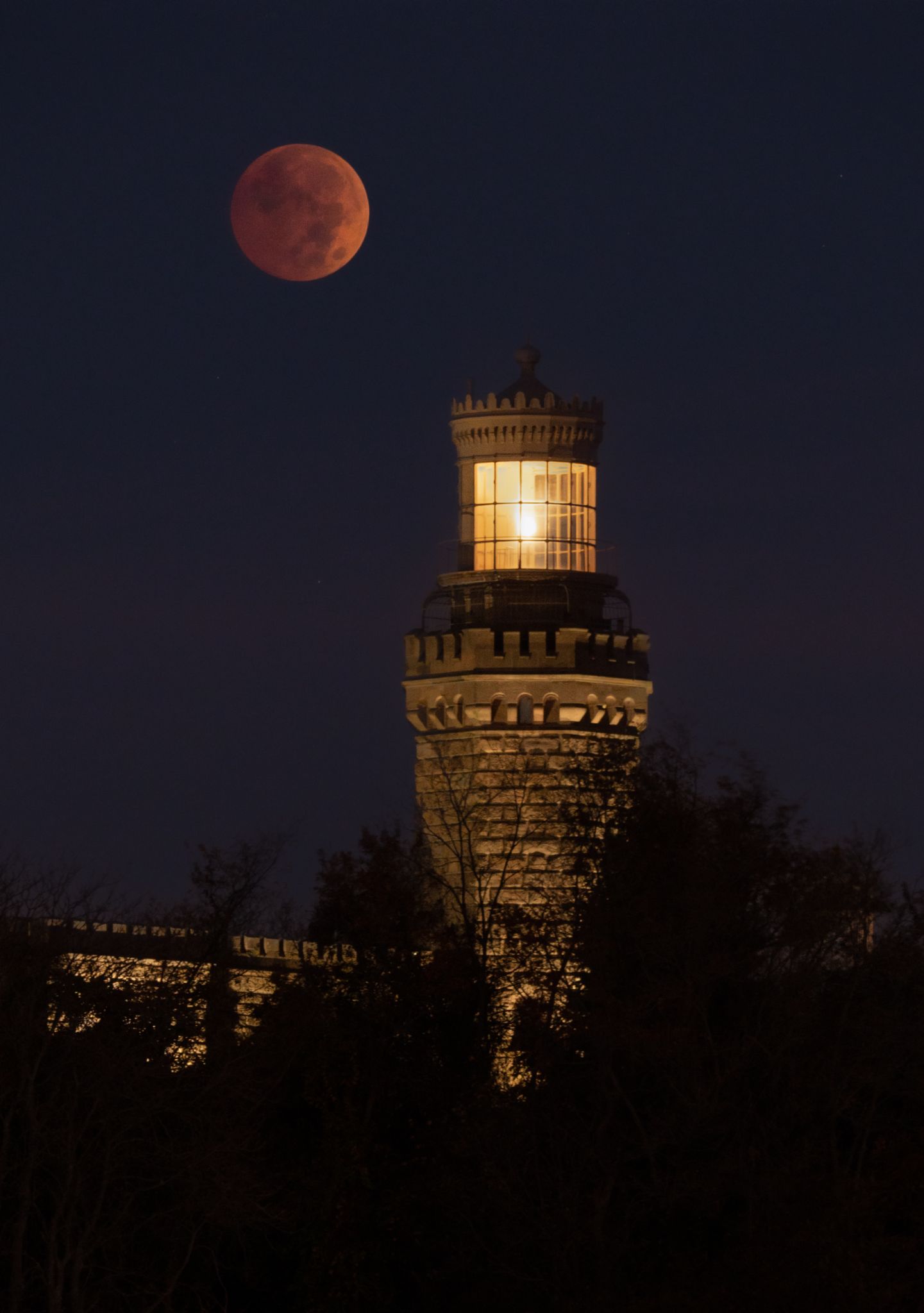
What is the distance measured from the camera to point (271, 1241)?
54688 millimetres

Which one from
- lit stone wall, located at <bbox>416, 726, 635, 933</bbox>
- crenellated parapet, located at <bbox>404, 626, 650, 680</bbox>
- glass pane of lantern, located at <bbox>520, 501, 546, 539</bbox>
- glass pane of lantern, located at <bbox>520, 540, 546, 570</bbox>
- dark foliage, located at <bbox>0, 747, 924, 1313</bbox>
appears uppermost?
glass pane of lantern, located at <bbox>520, 501, 546, 539</bbox>

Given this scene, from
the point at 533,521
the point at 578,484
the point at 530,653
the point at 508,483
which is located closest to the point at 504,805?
the point at 530,653

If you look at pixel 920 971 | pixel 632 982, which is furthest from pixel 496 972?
pixel 920 971

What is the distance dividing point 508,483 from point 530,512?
0.61 metres

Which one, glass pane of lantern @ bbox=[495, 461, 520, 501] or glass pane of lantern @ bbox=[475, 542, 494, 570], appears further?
glass pane of lantern @ bbox=[475, 542, 494, 570]

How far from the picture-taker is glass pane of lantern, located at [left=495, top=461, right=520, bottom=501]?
65.4 metres

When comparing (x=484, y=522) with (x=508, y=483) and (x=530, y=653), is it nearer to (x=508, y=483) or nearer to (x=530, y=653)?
(x=508, y=483)

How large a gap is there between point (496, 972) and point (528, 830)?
20.4 ft

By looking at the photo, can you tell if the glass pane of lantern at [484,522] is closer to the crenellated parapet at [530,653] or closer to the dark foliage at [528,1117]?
the crenellated parapet at [530,653]

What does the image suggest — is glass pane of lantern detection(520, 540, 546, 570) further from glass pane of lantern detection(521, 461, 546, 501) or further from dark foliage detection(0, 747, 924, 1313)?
dark foliage detection(0, 747, 924, 1313)

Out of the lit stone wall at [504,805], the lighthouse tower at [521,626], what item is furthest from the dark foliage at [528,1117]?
the lighthouse tower at [521,626]

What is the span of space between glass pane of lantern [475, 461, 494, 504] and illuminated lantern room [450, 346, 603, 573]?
0.01 meters

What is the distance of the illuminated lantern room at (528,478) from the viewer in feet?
214

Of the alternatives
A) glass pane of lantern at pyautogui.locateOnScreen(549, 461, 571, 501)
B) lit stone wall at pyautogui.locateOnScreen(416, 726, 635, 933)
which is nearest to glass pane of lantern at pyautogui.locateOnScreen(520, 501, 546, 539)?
glass pane of lantern at pyautogui.locateOnScreen(549, 461, 571, 501)
